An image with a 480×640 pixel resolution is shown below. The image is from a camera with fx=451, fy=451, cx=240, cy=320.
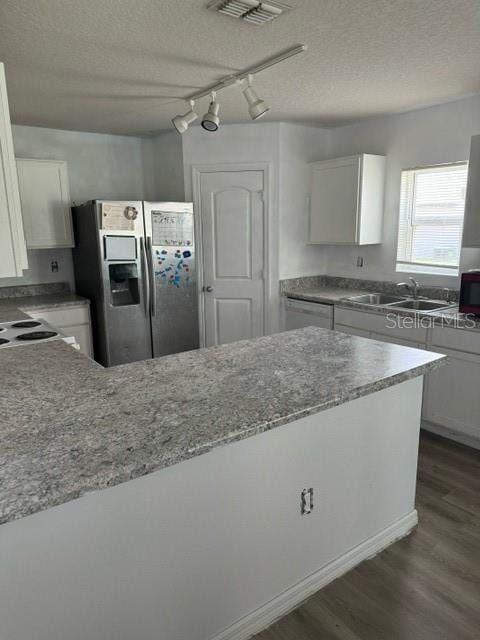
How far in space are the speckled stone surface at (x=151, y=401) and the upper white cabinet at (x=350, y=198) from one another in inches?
76.3

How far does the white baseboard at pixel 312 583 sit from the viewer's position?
1628 millimetres

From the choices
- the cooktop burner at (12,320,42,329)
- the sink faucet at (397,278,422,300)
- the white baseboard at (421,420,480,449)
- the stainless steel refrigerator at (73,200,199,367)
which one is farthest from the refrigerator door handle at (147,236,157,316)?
the white baseboard at (421,420,480,449)

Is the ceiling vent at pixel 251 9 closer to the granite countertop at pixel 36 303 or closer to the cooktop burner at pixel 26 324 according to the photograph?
the cooktop burner at pixel 26 324

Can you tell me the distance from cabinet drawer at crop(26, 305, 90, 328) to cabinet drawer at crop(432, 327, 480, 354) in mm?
2699

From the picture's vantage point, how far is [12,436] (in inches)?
49.8

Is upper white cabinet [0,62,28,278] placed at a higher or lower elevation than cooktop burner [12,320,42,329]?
higher

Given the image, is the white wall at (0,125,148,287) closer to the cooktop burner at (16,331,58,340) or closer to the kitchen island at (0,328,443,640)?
the cooktop burner at (16,331,58,340)

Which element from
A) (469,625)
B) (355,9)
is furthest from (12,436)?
(355,9)

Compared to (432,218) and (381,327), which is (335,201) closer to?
(432,218)

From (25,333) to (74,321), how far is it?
1128mm

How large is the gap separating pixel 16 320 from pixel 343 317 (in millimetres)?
2404

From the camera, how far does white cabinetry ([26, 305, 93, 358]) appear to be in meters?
3.62

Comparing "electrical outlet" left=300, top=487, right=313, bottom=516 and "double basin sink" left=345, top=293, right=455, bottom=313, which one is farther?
"double basin sink" left=345, top=293, right=455, bottom=313

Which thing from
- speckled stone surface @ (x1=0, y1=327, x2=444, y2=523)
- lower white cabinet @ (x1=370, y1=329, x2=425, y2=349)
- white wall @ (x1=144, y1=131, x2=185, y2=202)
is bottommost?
lower white cabinet @ (x1=370, y1=329, x2=425, y2=349)
